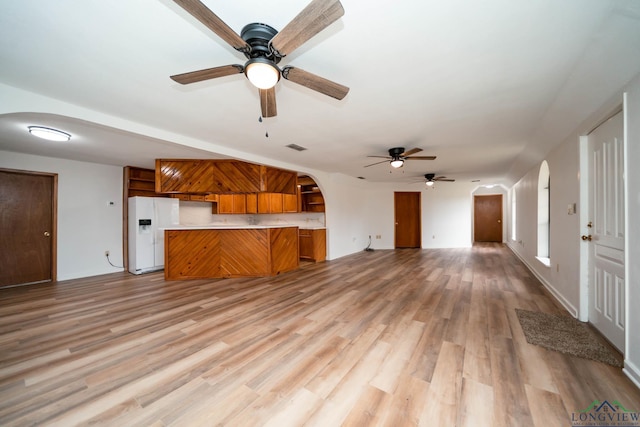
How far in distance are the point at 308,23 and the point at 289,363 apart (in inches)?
90.0

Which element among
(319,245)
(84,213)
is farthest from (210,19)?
(84,213)

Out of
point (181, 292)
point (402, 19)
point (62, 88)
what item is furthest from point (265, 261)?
point (402, 19)

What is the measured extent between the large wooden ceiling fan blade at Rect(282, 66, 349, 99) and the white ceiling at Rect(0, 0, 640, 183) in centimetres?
22

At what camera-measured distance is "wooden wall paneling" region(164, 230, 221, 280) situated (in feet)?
14.8

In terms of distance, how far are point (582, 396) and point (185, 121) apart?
430 centimetres

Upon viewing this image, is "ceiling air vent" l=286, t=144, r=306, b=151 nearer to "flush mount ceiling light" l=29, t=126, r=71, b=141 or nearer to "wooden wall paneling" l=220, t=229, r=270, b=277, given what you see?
"wooden wall paneling" l=220, t=229, r=270, b=277

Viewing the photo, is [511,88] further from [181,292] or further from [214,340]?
[181,292]

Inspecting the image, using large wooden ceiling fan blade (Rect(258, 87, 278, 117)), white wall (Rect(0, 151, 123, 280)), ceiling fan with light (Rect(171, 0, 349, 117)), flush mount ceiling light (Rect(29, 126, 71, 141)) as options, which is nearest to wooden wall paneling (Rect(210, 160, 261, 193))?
flush mount ceiling light (Rect(29, 126, 71, 141))

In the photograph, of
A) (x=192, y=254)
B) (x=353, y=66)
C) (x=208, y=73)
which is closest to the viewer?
(x=208, y=73)

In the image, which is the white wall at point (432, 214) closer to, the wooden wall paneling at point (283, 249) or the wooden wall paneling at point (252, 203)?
the wooden wall paneling at point (283, 249)

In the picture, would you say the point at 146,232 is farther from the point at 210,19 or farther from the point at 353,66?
the point at 353,66

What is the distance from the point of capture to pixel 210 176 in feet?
15.3

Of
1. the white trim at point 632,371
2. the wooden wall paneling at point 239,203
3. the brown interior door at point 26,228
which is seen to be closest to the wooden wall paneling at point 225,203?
the wooden wall paneling at point 239,203

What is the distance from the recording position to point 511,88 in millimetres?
2178
